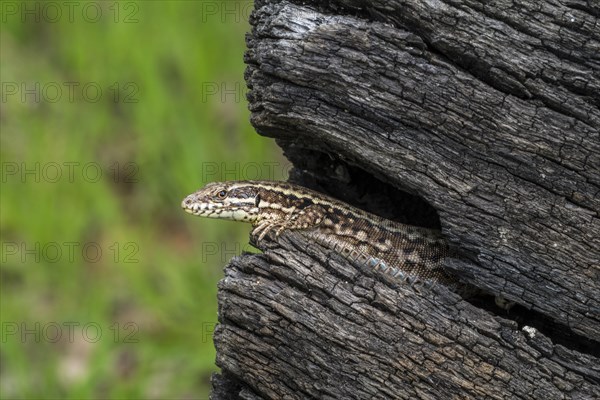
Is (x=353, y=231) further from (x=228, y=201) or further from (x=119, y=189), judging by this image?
(x=119, y=189)

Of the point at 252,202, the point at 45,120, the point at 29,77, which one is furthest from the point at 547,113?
the point at 29,77

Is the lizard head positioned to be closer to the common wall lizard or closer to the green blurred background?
the common wall lizard

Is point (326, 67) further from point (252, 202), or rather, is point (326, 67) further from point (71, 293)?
point (71, 293)

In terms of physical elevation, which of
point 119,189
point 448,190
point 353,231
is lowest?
point 119,189

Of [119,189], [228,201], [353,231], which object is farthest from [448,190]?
[119,189]

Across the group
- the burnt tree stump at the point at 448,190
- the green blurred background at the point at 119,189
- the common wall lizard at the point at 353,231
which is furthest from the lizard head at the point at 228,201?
the green blurred background at the point at 119,189

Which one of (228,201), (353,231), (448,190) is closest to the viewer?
(448,190)

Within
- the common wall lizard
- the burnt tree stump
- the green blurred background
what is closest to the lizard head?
the common wall lizard
